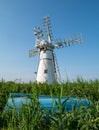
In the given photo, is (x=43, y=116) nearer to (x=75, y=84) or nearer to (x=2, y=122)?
(x=2, y=122)

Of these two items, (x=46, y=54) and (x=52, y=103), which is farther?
(x=46, y=54)

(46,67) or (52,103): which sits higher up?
(46,67)

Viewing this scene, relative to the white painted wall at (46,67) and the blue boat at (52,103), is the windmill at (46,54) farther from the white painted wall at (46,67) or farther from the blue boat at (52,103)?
the blue boat at (52,103)

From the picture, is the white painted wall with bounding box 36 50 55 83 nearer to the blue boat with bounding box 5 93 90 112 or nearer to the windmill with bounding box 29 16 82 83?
the windmill with bounding box 29 16 82 83

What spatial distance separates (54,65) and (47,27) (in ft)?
24.7

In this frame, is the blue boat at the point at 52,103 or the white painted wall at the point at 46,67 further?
the white painted wall at the point at 46,67

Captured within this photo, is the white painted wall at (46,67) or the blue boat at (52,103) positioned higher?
the white painted wall at (46,67)

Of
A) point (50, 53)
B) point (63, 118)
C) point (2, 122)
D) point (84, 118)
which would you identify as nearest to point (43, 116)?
point (63, 118)

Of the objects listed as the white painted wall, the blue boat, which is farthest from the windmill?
the blue boat

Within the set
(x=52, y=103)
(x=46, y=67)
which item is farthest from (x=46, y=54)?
(x=52, y=103)

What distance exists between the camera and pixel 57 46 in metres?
36.2

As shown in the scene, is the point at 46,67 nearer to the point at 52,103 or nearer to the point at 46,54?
the point at 46,54

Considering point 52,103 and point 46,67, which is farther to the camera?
point 46,67

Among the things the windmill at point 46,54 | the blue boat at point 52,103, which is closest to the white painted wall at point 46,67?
the windmill at point 46,54
